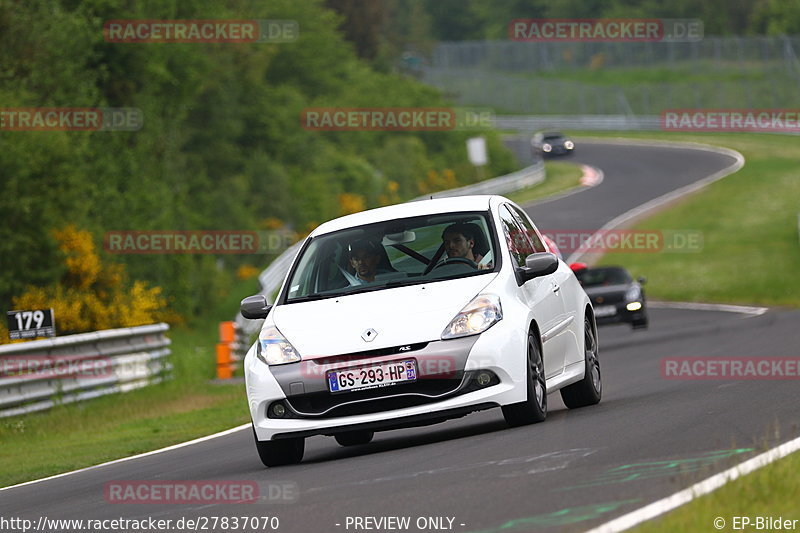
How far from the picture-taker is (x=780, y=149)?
75875mm

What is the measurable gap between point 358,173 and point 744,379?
64351 millimetres

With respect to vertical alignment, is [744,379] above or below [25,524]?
below

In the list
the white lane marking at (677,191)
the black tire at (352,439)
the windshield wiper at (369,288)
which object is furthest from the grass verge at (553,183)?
the windshield wiper at (369,288)

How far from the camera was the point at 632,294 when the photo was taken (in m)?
28.3

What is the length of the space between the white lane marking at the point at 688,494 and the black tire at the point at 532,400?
8.16 feet

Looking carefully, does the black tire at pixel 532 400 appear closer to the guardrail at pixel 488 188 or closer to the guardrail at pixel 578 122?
the guardrail at pixel 488 188

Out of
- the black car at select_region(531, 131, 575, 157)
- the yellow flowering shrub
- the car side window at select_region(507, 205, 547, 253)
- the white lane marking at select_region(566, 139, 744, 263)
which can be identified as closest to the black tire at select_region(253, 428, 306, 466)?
the car side window at select_region(507, 205, 547, 253)

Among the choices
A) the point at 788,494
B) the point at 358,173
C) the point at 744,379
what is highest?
the point at 788,494

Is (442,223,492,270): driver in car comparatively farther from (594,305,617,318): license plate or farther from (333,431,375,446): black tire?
(594,305,617,318): license plate

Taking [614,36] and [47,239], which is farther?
[614,36]

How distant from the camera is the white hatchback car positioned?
10273 mm


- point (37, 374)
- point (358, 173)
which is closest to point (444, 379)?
point (37, 374)

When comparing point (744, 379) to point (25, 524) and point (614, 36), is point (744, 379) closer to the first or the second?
point (25, 524)

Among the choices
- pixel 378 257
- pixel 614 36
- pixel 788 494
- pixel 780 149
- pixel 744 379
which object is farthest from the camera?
pixel 614 36
